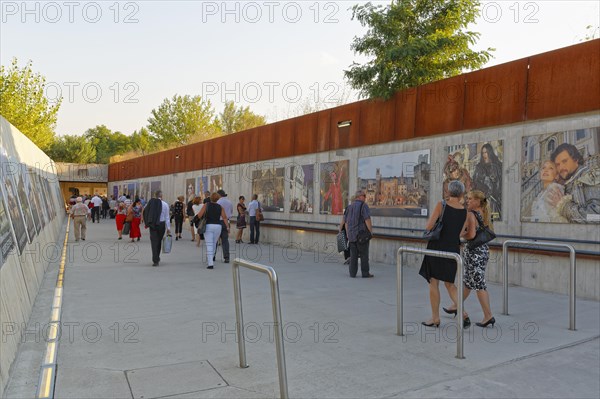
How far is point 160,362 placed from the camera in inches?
191

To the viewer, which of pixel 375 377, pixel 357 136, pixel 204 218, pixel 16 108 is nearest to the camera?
pixel 375 377

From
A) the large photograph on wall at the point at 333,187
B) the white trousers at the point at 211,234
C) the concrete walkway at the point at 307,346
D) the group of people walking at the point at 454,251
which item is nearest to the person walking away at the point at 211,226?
the white trousers at the point at 211,234

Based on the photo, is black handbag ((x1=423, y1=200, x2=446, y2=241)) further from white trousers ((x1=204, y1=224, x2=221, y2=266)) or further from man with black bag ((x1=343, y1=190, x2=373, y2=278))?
white trousers ((x1=204, y1=224, x2=221, y2=266))

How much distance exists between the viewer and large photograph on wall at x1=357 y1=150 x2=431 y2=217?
11695mm

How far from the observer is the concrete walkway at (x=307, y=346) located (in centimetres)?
423

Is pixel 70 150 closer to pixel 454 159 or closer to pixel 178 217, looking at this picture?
pixel 178 217

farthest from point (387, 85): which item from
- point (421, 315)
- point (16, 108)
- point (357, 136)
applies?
point (16, 108)

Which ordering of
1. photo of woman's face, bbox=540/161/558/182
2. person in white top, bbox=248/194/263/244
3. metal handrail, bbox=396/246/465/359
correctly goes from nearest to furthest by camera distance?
metal handrail, bbox=396/246/465/359
photo of woman's face, bbox=540/161/558/182
person in white top, bbox=248/194/263/244

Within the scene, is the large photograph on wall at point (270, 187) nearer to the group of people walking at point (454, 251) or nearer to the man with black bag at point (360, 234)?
the man with black bag at point (360, 234)

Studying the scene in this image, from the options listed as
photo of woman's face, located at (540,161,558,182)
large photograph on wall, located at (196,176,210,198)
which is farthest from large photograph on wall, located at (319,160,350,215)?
large photograph on wall, located at (196,176,210,198)

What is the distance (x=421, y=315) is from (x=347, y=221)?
3.88m

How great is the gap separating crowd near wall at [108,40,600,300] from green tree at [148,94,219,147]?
4254 cm

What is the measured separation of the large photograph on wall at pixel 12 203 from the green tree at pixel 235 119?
187ft

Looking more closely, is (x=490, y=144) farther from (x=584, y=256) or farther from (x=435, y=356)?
(x=435, y=356)
